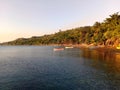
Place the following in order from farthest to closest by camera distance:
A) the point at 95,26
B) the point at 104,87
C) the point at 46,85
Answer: the point at 95,26 < the point at 46,85 < the point at 104,87

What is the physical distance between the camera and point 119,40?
13800 centimetres

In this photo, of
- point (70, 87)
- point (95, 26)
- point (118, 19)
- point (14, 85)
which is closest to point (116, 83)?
point (70, 87)

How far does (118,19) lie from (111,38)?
842 inches

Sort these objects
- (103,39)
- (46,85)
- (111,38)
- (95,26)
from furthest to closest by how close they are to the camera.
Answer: (95,26)
(103,39)
(111,38)
(46,85)

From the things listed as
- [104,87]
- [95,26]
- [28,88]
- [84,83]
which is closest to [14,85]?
[28,88]

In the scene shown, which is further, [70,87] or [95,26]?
[95,26]

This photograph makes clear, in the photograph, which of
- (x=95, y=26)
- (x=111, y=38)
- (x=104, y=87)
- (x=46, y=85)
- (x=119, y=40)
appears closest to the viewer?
(x=104, y=87)

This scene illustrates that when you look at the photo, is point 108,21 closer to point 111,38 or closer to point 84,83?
point 111,38

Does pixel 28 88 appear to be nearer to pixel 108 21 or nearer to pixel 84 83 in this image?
pixel 84 83

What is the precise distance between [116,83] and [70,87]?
9.64m

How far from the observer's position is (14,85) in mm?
32625

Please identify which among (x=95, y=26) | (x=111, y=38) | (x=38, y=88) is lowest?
(x=38, y=88)

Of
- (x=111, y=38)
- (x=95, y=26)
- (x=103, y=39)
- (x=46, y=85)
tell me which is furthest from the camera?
(x=95, y=26)

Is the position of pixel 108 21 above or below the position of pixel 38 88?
above
